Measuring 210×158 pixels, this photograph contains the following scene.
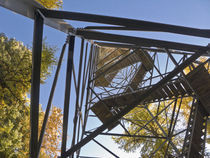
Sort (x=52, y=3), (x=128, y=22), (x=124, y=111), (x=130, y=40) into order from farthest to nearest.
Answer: (x=52, y=3), (x=130, y=40), (x=124, y=111), (x=128, y=22)

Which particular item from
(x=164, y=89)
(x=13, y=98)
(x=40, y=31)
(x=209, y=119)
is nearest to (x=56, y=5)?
(x=13, y=98)

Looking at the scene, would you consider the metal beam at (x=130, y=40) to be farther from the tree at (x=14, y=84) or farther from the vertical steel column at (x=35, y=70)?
the tree at (x=14, y=84)

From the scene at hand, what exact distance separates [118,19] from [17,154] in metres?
7.97

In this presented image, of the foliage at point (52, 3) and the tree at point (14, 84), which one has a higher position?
the foliage at point (52, 3)

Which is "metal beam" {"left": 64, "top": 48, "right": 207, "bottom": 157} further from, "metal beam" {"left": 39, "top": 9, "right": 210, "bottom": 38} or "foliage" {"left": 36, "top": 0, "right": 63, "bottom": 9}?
"foliage" {"left": 36, "top": 0, "right": 63, "bottom": 9}

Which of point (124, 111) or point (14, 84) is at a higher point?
point (14, 84)

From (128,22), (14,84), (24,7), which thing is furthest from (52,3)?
(128,22)

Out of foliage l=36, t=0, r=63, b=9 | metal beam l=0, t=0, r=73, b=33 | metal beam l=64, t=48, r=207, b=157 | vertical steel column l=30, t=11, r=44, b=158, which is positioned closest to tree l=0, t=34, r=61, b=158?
foliage l=36, t=0, r=63, b=9

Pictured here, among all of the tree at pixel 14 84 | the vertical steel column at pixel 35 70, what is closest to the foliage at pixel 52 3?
the tree at pixel 14 84

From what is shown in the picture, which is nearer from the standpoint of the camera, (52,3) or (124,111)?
(124,111)

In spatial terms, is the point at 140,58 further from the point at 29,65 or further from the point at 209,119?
the point at 29,65

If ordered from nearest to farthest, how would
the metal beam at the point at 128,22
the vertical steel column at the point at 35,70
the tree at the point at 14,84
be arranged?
the vertical steel column at the point at 35,70, the metal beam at the point at 128,22, the tree at the point at 14,84

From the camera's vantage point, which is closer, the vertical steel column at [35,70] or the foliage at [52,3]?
the vertical steel column at [35,70]

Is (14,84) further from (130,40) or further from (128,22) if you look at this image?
(128,22)
